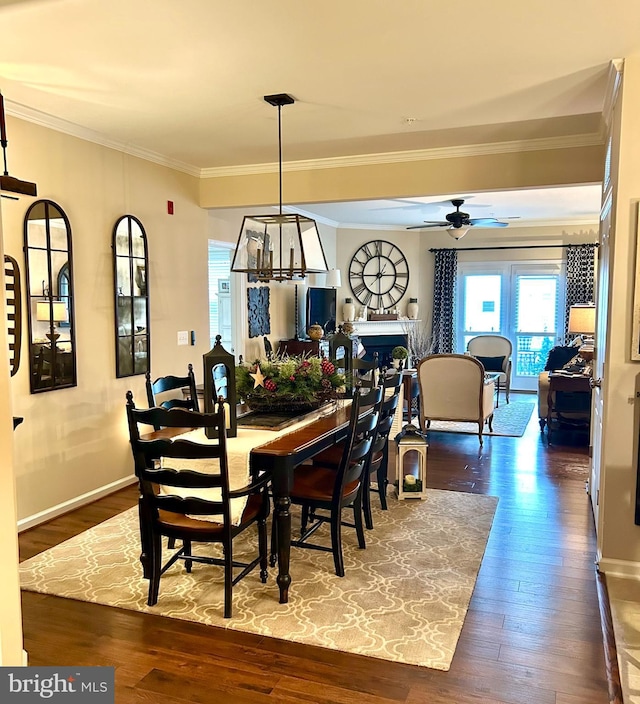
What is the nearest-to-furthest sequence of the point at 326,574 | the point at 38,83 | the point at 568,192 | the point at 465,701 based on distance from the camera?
the point at 465,701, the point at 326,574, the point at 38,83, the point at 568,192

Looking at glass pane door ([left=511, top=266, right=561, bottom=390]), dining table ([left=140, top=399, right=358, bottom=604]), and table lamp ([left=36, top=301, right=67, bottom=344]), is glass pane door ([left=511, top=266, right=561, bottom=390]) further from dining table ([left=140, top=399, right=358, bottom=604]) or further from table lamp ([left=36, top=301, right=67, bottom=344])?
table lamp ([left=36, top=301, right=67, bottom=344])

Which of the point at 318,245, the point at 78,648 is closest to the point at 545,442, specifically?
the point at 318,245

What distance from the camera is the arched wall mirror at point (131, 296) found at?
4.74 metres

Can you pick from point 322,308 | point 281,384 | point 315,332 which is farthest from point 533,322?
point 281,384

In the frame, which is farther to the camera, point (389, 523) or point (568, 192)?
Result: point (568, 192)

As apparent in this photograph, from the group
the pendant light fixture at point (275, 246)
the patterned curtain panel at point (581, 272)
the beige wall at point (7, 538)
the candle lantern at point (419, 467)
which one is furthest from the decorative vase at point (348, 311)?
the beige wall at point (7, 538)

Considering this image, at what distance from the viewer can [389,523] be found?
13.3 ft

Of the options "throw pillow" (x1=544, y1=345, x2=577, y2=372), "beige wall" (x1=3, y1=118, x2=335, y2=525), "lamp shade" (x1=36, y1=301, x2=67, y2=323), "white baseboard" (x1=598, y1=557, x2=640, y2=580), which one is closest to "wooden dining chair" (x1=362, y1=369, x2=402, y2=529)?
"white baseboard" (x1=598, y1=557, x2=640, y2=580)

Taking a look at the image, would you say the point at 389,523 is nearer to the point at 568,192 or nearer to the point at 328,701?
the point at 328,701

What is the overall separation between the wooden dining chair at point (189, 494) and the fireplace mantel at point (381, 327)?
263 inches

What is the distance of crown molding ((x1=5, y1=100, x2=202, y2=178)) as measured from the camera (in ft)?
12.7

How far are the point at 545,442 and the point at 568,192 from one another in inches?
118

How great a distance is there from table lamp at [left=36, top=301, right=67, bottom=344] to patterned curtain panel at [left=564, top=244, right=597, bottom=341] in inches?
305

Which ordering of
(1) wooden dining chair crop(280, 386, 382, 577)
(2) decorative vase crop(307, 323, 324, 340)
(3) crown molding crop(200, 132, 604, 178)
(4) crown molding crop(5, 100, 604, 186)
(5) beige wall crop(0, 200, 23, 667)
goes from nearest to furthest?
(5) beige wall crop(0, 200, 23, 667), (1) wooden dining chair crop(280, 386, 382, 577), (4) crown molding crop(5, 100, 604, 186), (3) crown molding crop(200, 132, 604, 178), (2) decorative vase crop(307, 323, 324, 340)
